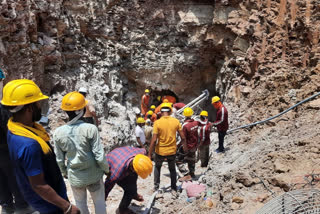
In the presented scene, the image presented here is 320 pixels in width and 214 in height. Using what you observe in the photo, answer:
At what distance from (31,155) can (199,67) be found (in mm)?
9699

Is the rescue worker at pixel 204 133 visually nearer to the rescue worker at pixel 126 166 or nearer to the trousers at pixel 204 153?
the trousers at pixel 204 153

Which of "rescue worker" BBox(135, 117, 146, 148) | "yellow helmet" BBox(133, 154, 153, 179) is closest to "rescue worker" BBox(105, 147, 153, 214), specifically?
"yellow helmet" BBox(133, 154, 153, 179)

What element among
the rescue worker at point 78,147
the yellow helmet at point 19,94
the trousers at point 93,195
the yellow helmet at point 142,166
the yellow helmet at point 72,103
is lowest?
the trousers at point 93,195

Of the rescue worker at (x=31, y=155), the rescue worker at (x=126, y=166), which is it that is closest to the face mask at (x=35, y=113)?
the rescue worker at (x=31, y=155)

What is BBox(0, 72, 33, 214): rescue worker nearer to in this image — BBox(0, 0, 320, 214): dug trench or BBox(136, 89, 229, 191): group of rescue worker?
BBox(0, 0, 320, 214): dug trench

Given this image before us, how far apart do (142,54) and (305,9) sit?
19.5 feet

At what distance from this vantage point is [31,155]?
75.0 inches

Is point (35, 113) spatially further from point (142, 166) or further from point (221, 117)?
point (221, 117)

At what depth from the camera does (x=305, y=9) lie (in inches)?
248

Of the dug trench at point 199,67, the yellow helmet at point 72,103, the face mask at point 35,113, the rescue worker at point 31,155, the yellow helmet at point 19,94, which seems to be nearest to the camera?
the rescue worker at point 31,155

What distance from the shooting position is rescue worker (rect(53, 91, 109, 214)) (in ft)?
8.76

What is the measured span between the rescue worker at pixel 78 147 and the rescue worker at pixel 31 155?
46 centimetres

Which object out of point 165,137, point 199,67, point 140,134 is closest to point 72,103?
point 165,137

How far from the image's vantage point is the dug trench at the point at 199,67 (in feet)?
12.0
